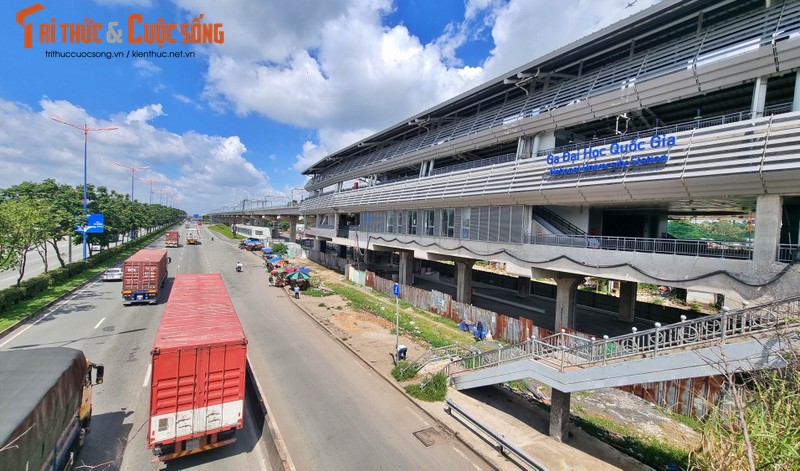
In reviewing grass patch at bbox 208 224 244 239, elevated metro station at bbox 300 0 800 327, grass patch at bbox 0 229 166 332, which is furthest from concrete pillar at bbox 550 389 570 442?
grass patch at bbox 208 224 244 239

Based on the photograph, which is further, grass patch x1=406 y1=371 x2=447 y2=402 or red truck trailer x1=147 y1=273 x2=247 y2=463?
grass patch x1=406 y1=371 x2=447 y2=402

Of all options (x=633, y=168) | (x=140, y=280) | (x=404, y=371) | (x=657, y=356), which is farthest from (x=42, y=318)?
(x=633, y=168)

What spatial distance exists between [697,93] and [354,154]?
42430 mm

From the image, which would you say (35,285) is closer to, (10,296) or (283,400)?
(10,296)

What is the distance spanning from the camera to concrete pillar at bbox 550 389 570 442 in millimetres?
10875

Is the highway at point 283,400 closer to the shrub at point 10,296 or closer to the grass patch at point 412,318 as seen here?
the shrub at point 10,296

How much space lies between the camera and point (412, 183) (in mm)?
32500

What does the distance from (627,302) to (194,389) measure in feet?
92.2

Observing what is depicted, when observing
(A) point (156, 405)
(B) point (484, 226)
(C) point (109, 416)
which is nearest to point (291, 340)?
(C) point (109, 416)

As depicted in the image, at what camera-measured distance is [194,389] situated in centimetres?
867

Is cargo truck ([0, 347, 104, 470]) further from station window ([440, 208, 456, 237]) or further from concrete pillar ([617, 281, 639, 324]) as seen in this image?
concrete pillar ([617, 281, 639, 324])

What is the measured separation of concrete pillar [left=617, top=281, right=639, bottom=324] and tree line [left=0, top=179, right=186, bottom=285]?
4076 cm

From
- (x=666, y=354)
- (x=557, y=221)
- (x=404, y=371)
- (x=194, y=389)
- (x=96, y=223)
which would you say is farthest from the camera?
(x=96, y=223)

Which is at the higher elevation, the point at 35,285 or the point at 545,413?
the point at 35,285
